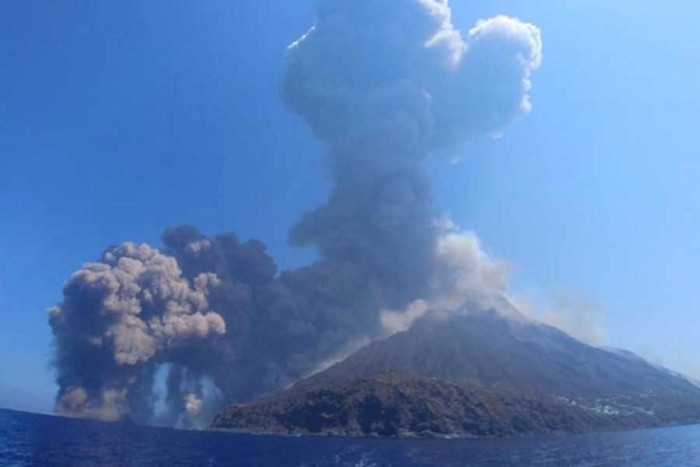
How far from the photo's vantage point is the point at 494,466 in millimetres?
83875

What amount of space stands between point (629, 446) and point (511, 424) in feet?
188

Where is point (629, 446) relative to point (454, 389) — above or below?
below

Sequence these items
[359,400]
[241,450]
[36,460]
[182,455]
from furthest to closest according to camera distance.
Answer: [359,400] → [241,450] → [182,455] → [36,460]

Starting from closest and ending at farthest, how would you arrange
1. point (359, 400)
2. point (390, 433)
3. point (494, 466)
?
point (494, 466), point (390, 433), point (359, 400)

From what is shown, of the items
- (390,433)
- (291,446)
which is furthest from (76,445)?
(390,433)

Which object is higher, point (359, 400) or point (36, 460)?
point (359, 400)

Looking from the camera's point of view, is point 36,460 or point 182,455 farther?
point 182,455

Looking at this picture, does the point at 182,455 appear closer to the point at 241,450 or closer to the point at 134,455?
the point at 134,455

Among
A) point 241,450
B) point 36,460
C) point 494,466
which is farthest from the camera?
point 241,450

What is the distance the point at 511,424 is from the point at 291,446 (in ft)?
258

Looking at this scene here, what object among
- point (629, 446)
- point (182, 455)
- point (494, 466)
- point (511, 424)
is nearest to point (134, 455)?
point (182, 455)

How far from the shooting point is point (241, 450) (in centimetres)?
10762

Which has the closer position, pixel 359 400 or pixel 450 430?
pixel 450 430

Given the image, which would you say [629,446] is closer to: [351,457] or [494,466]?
[494,466]
